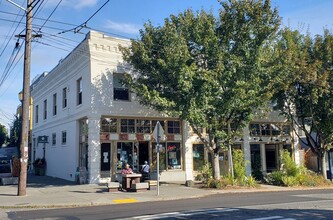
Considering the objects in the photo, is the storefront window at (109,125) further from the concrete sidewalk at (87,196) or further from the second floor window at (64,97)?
the second floor window at (64,97)

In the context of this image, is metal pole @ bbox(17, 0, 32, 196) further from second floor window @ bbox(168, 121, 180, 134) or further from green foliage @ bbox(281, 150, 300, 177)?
green foliage @ bbox(281, 150, 300, 177)

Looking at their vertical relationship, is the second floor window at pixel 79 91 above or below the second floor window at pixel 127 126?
above

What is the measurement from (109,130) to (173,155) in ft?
15.5

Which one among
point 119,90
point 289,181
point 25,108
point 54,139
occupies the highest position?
point 119,90

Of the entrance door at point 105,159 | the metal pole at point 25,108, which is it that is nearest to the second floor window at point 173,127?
the entrance door at point 105,159

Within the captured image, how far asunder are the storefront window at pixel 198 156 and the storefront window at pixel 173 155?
1.17m

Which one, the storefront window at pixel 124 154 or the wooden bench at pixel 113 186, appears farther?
the storefront window at pixel 124 154

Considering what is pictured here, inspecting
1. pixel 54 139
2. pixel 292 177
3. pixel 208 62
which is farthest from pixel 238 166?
pixel 54 139

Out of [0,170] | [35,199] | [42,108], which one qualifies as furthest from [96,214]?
[42,108]

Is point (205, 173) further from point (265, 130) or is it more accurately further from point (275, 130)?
point (275, 130)

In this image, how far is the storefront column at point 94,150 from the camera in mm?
21047

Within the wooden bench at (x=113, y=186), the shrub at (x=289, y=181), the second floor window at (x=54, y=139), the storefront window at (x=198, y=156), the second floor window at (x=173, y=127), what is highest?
the second floor window at (x=173, y=127)

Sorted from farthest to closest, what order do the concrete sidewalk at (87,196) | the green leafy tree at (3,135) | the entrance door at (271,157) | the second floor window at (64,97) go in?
the green leafy tree at (3,135)
the entrance door at (271,157)
the second floor window at (64,97)
the concrete sidewalk at (87,196)

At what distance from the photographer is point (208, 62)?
1994 cm
